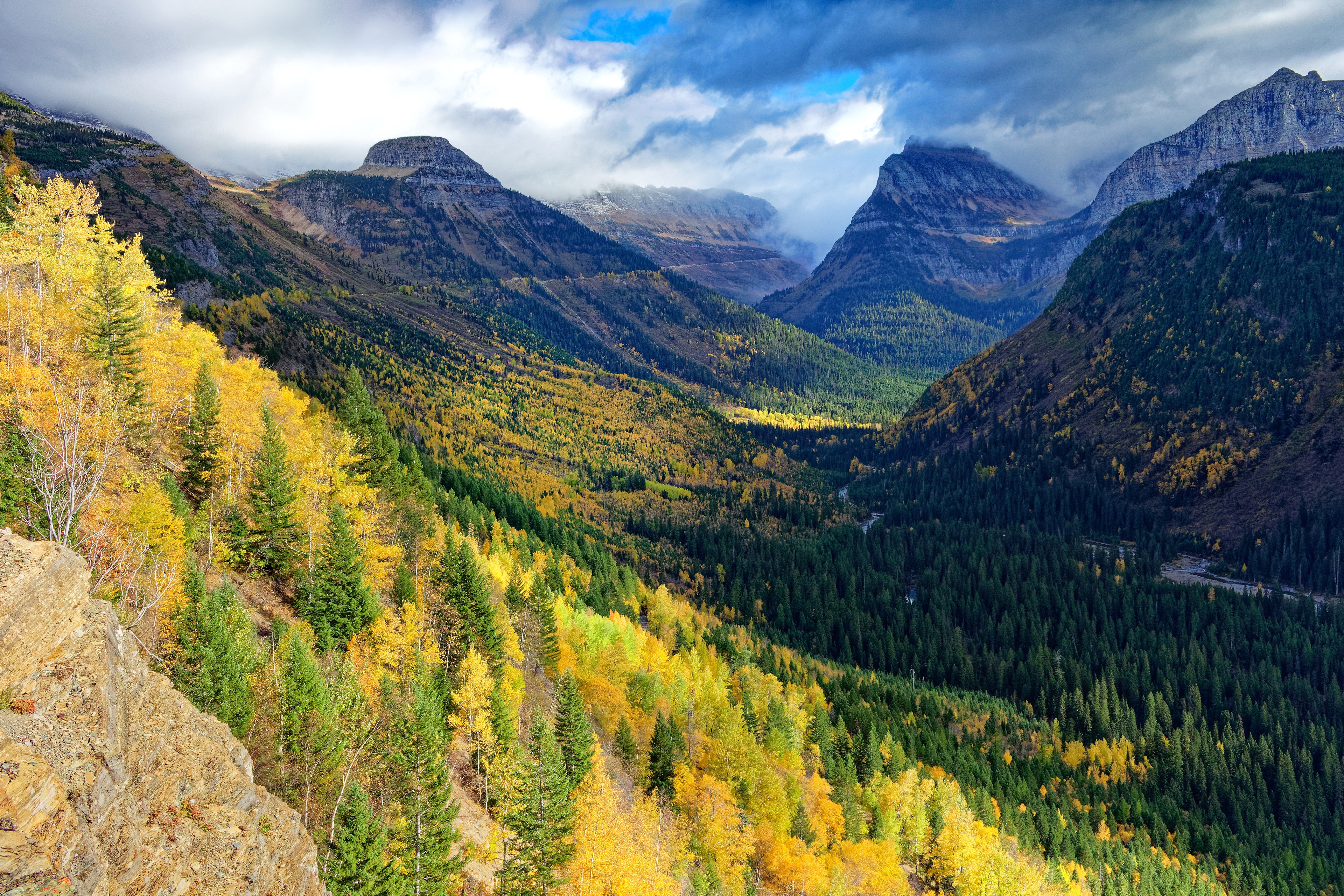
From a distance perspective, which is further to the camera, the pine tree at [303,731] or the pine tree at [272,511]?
the pine tree at [272,511]

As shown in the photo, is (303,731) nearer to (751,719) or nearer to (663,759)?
(663,759)

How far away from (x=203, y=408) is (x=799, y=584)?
6431 inches

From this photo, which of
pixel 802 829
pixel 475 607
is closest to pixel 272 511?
pixel 475 607

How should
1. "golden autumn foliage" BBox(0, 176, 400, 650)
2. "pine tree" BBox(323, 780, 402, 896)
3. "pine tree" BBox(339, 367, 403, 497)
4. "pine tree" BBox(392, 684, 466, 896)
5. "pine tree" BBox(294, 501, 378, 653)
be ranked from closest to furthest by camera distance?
1. "pine tree" BBox(323, 780, 402, 896)
2. "golden autumn foliage" BBox(0, 176, 400, 650)
3. "pine tree" BBox(392, 684, 466, 896)
4. "pine tree" BBox(294, 501, 378, 653)
5. "pine tree" BBox(339, 367, 403, 497)

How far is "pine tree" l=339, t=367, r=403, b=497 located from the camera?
74.4 m

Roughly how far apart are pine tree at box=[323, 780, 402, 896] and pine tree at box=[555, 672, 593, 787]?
22.0 metres

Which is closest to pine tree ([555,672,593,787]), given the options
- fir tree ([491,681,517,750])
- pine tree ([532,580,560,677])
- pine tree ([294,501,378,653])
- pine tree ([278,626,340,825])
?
fir tree ([491,681,517,750])

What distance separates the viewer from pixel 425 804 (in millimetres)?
41219

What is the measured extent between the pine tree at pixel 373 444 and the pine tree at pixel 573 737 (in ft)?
97.4

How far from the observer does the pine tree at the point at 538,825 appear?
45844 millimetres

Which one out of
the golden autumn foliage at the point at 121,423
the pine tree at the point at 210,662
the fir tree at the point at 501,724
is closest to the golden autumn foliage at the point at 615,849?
the fir tree at the point at 501,724

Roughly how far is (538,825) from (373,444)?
4398 centimetres

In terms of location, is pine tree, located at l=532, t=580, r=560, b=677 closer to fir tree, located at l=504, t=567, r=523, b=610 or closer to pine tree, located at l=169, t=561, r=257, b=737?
fir tree, located at l=504, t=567, r=523, b=610

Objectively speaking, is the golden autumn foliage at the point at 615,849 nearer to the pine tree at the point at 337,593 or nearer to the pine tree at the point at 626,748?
the pine tree at the point at 626,748
